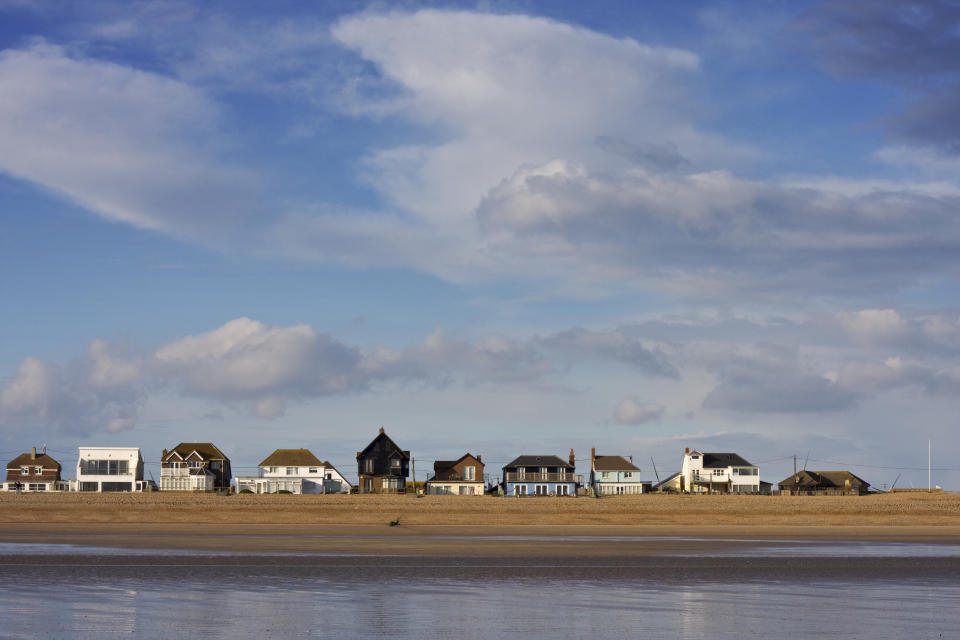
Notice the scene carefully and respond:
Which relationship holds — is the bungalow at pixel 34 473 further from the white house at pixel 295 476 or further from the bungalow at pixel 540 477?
the bungalow at pixel 540 477

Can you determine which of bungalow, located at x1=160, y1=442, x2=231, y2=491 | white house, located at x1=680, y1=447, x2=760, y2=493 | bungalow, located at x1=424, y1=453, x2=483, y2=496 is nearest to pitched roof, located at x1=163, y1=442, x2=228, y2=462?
bungalow, located at x1=160, y1=442, x2=231, y2=491

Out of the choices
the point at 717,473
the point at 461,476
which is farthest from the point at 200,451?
the point at 717,473

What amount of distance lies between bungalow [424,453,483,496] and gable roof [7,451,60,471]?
149ft

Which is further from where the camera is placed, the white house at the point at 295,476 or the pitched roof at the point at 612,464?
the pitched roof at the point at 612,464

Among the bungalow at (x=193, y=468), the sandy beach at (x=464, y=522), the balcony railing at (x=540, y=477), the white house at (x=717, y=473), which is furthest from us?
the white house at (x=717, y=473)

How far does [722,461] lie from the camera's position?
12800cm

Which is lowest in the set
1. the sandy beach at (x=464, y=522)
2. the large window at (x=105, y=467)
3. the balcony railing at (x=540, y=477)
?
the sandy beach at (x=464, y=522)

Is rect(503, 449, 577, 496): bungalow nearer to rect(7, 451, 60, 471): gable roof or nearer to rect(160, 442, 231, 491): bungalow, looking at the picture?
rect(160, 442, 231, 491): bungalow

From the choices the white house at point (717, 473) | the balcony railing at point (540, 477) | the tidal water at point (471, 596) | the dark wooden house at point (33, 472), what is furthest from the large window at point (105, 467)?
the tidal water at point (471, 596)

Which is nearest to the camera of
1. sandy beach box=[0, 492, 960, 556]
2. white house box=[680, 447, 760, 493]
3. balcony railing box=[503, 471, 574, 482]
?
sandy beach box=[0, 492, 960, 556]

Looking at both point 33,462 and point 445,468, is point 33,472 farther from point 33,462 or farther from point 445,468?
point 445,468

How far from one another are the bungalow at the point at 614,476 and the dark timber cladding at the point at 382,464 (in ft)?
76.0

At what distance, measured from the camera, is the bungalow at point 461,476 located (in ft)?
→ 390

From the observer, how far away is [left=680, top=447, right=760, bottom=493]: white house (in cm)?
12600
